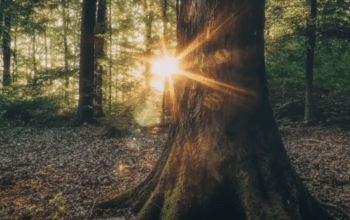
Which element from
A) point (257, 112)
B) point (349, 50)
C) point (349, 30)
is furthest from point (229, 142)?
point (349, 50)

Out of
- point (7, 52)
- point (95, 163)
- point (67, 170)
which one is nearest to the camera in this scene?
point (67, 170)

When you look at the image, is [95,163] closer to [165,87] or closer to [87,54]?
[165,87]

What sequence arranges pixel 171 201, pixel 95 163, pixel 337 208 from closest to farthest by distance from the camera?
pixel 171 201, pixel 337 208, pixel 95 163

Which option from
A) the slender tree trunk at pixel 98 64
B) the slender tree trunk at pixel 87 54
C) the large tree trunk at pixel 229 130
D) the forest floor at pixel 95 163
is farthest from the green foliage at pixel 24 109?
the large tree trunk at pixel 229 130

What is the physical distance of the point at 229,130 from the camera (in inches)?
126

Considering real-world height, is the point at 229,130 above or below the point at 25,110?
above

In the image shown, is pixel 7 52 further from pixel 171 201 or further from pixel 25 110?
pixel 171 201

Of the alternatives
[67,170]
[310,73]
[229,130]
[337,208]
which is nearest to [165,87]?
[67,170]

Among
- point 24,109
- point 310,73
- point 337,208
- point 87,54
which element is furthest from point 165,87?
point 24,109

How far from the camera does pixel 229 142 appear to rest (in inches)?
125

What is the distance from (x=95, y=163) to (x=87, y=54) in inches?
282

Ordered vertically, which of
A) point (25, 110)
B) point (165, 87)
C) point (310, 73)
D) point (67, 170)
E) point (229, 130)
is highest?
point (310, 73)

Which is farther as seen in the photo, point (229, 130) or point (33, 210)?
point (33, 210)

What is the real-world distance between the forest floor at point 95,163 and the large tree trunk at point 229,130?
1.08 m
